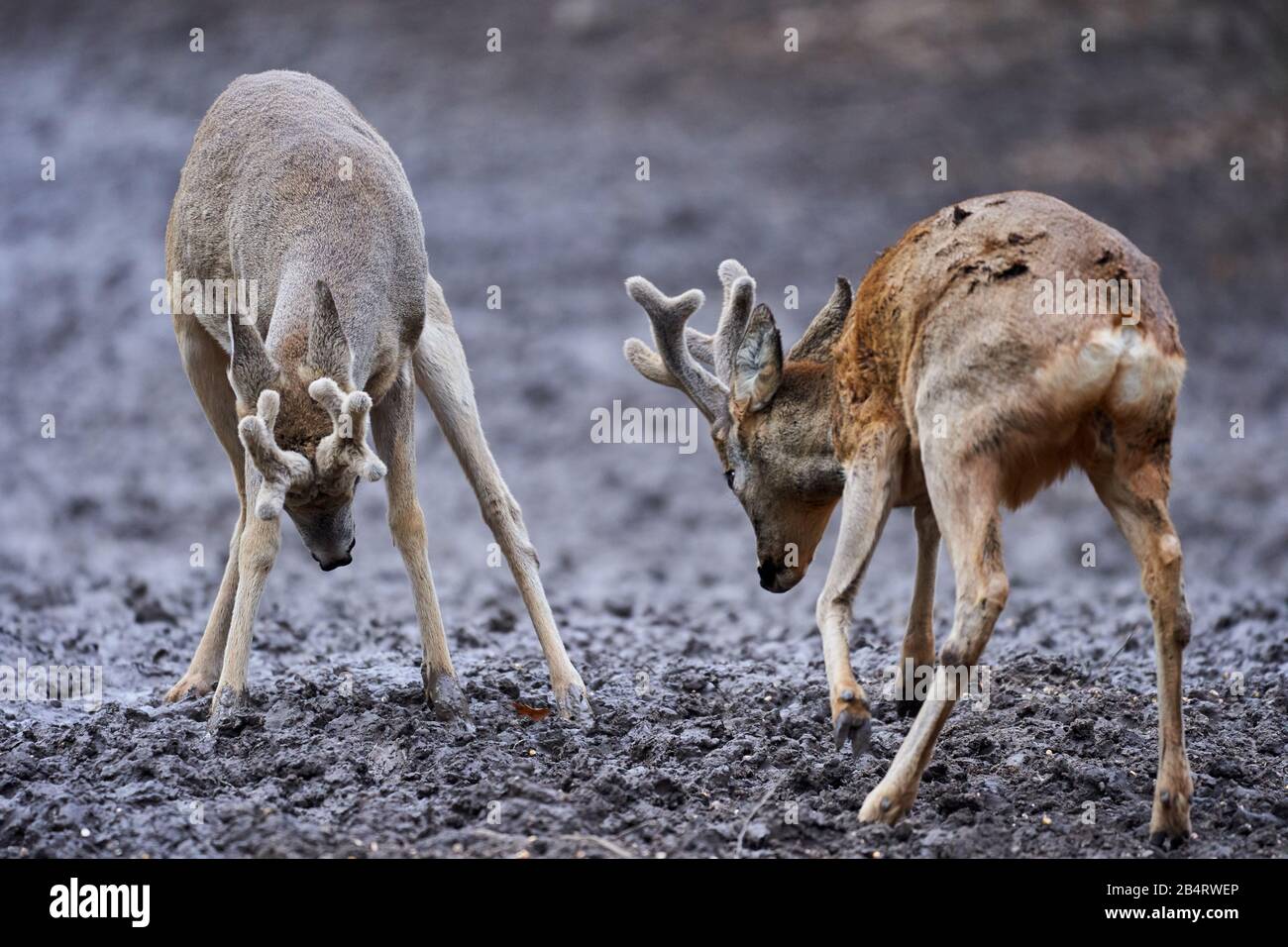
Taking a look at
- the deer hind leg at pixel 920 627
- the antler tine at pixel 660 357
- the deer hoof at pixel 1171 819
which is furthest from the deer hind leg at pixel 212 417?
the deer hoof at pixel 1171 819

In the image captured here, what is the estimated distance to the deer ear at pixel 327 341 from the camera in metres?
6.59

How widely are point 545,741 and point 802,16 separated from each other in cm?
1429

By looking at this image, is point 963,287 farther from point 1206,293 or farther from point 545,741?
point 1206,293

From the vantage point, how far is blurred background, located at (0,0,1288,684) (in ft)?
40.7

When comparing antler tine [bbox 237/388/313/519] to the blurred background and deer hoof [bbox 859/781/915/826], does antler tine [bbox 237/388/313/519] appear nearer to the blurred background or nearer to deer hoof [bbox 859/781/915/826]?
deer hoof [bbox 859/781/915/826]

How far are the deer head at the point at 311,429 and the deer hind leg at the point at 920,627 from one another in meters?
2.65

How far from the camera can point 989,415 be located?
227 inches

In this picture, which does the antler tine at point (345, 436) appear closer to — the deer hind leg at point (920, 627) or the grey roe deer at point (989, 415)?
the grey roe deer at point (989, 415)

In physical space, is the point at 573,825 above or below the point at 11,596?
below

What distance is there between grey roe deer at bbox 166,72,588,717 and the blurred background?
2.55 m
